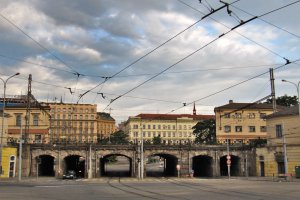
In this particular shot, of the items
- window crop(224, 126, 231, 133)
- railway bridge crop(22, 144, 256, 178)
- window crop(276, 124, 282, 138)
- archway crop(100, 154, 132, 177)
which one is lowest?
archway crop(100, 154, 132, 177)

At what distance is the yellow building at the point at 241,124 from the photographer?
89.1m

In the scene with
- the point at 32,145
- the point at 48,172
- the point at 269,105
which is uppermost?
the point at 269,105

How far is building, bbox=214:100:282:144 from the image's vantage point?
8906 cm

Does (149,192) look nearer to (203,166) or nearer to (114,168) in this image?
(203,166)

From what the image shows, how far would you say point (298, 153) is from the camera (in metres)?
52.8

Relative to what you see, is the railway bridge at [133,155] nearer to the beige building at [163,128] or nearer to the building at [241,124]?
the building at [241,124]

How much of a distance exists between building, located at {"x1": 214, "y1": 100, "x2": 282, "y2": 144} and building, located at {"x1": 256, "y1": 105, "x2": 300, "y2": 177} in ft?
92.9

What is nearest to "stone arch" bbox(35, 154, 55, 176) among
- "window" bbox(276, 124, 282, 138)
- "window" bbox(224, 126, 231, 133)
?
"window" bbox(276, 124, 282, 138)

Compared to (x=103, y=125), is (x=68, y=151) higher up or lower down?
lower down

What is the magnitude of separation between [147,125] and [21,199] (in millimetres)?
129227

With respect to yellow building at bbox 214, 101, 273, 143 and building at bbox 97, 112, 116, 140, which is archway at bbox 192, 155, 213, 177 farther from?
building at bbox 97, 112, 116, 140

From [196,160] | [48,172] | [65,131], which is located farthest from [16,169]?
[65,131]

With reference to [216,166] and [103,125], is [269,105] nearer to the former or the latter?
[216,166]

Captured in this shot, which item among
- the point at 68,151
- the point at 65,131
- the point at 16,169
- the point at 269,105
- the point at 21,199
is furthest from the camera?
the point at 65,131
